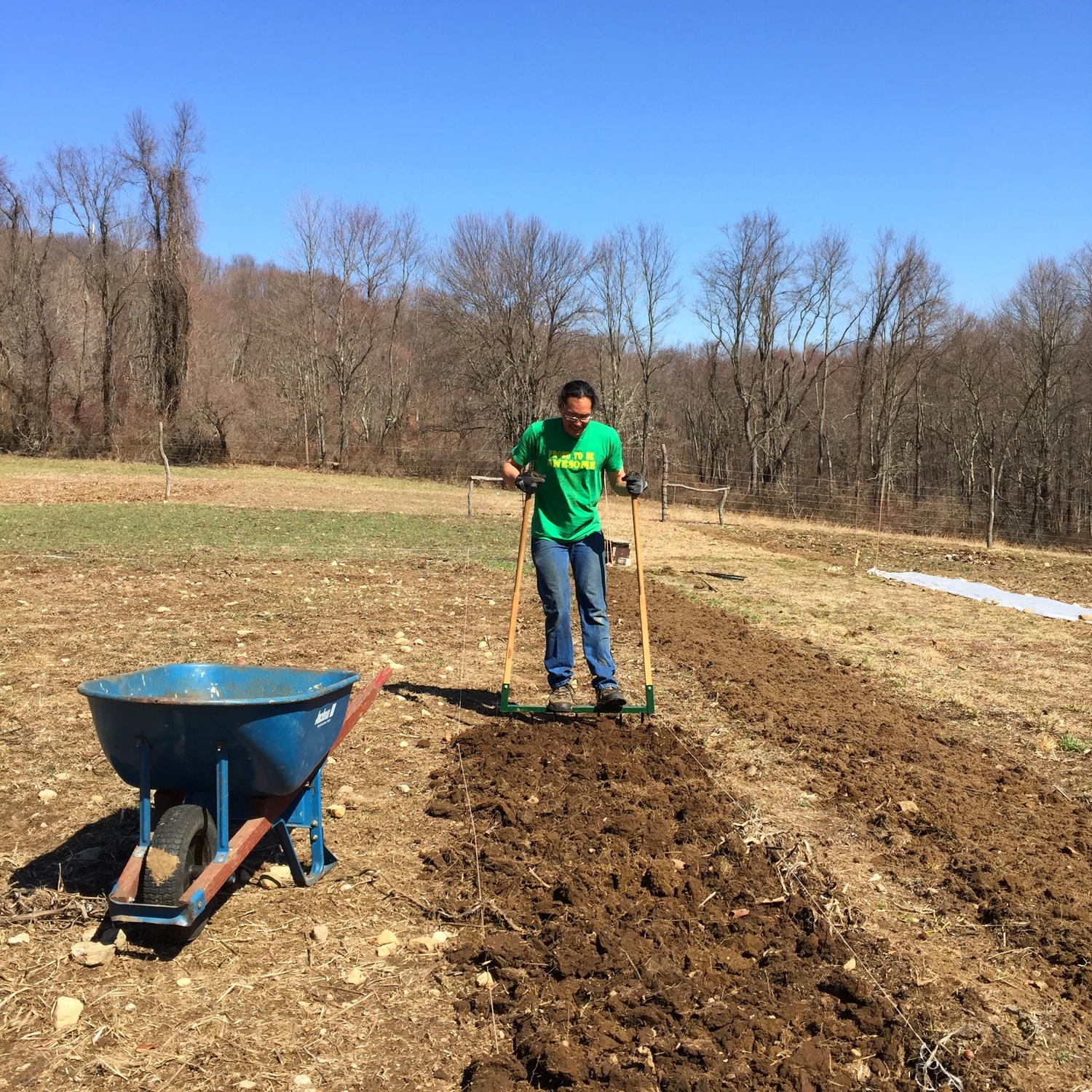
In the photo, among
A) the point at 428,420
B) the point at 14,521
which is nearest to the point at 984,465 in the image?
the point at 428,420

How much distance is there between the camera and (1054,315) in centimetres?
4534

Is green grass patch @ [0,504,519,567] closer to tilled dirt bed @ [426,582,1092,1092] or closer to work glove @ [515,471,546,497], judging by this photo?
work glove @ [515,471,546,497]

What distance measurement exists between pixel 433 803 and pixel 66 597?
23.3 ft

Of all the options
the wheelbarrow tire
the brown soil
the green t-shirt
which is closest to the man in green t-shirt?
the green t-shirt

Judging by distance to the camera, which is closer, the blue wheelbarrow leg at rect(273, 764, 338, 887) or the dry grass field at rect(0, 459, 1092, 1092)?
the dry grass field at rect(0, 459, 1092, 1092)

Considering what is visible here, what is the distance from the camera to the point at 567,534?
20.4 feet

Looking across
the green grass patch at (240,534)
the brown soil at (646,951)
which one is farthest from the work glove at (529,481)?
the green grass patch at (240,534)

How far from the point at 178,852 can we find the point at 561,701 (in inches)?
126

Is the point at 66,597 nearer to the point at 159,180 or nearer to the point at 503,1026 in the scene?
the point at 503,1026

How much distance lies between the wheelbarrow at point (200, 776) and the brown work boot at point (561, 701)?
7.94 feet

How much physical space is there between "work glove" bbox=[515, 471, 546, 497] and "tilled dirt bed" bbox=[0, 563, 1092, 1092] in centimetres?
156

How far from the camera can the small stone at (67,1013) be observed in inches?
115

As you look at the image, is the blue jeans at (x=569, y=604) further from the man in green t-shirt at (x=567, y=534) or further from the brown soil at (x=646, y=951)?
the brown soil at (x=646, y=951)

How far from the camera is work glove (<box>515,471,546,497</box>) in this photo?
598cm
